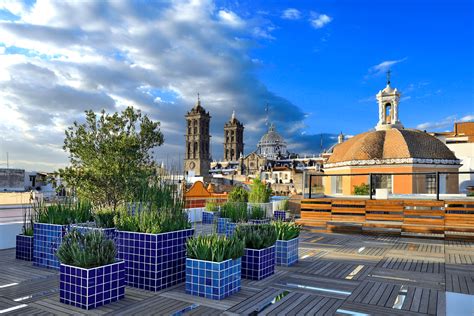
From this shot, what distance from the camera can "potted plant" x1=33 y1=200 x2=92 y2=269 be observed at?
7.48 meters

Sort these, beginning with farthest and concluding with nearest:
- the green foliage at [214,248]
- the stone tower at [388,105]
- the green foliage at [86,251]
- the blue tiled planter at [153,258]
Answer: the stone tower at [388,105]
the blue tiled planter at [153,258]
the green foliage at [214,248]
the green foliage at [86,251]

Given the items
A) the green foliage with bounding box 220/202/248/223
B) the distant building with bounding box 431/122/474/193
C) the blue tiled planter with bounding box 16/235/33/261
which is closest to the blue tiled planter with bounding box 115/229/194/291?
the blue tiled planter with bounding box 16/235/33/261

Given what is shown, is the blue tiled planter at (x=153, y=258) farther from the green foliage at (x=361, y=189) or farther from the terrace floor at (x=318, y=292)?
the green foliage at (x=361, y=189)

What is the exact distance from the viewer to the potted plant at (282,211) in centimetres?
1719

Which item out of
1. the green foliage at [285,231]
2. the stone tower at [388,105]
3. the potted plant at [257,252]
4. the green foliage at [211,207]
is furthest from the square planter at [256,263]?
the stone tower at [388,105]

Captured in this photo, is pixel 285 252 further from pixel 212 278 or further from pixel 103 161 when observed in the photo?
pixel 103 161

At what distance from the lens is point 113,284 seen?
214 inches

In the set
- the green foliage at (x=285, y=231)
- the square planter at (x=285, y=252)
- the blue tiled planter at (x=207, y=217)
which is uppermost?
the green foliage at (x=285, y=231)

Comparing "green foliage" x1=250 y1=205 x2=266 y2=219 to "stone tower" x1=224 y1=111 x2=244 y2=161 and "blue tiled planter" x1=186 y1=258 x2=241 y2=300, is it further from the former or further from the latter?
"stone tower" x1=224 y1=111 x2=244 y2=161

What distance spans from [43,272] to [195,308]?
3.85 metres

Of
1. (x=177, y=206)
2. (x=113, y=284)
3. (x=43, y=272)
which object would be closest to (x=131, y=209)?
(x=177, y=206)

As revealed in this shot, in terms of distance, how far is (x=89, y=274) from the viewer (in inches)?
203

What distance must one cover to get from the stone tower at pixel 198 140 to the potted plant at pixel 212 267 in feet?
365

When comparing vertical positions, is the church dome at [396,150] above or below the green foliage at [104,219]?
above
